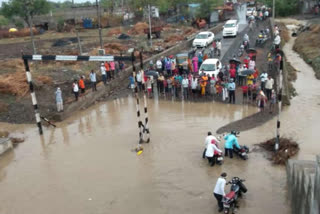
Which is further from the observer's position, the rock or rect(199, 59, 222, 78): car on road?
rect(199, 59, 222, 78): car on road

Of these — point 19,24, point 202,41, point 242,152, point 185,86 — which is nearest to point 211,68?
point 185,86

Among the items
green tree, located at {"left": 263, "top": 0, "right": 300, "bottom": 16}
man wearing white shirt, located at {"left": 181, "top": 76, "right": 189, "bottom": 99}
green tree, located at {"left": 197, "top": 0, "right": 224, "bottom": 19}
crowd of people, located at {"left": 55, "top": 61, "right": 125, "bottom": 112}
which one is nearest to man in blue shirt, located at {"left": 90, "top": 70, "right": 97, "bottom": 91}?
crowd of people, located at {"left": 55, "top": 61, "right": 125, "bottom": 112}

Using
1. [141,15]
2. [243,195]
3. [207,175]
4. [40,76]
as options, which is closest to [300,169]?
[243,195]

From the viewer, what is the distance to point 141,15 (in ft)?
205

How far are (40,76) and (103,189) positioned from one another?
14.2 meters

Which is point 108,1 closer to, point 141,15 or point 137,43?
point 141,15

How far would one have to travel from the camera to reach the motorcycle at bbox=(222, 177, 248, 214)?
920 cm

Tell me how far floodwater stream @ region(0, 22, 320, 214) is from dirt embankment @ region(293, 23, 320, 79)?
996 cm

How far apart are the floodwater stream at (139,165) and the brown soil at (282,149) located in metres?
0.28

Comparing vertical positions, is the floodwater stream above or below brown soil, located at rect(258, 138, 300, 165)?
below

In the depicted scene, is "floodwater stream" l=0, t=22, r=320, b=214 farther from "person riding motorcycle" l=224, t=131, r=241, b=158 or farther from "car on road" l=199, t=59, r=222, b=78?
"car on road" l=199, t=59, r=222, b=78

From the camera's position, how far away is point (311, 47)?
32.2 meters

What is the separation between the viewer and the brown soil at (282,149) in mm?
12000

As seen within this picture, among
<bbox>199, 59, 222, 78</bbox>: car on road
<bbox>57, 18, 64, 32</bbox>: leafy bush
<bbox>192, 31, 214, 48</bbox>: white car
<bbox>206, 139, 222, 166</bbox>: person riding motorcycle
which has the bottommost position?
<bbox>206, 139, 222, 166</bbox>: person riding motorcycle
